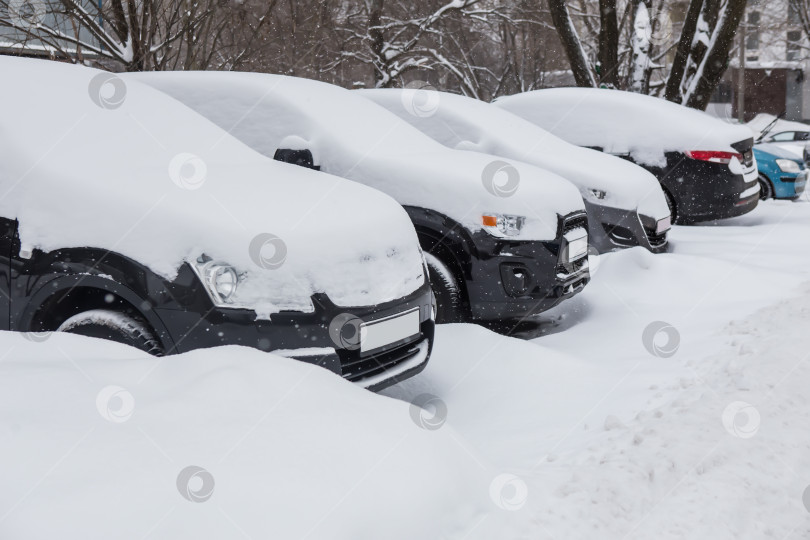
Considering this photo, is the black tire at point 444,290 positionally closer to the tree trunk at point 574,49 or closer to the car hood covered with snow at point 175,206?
the car hood covered with snow at point 175,206

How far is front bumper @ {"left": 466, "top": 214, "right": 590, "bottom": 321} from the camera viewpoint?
4.95 m

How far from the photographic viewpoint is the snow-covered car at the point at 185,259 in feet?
10.8

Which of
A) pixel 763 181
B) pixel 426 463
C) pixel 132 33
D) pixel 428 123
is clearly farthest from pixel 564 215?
pixel 763 181

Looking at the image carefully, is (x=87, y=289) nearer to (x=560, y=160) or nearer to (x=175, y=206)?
(x=175, y=206)

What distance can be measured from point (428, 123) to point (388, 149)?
1.38 metres

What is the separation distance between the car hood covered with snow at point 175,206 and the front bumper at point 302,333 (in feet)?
0.19

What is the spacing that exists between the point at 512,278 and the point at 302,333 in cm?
199

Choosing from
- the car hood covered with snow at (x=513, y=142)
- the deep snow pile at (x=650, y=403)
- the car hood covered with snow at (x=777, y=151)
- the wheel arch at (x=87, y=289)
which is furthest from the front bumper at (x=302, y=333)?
the car hood covered with snow at (x=777, y=151)

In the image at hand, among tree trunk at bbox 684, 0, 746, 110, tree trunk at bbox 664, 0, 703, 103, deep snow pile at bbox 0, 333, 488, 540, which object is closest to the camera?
deep snow pile at bbox 0, 333, 488, 540

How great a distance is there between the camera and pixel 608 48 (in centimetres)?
1452

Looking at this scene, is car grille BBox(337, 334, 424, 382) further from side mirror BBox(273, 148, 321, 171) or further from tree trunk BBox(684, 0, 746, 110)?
tree trunk BBox(684, 0, 746, 110)

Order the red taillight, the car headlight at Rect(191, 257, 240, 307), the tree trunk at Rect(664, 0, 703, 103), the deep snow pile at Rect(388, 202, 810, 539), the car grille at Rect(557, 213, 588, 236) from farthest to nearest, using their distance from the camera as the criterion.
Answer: the tree trunk at Rect(664, 0, 703, 103)
the red taillight
the car grille at Rect(557, 213, 588, 236)
the car headlight at Rect(191, 257, 240, 307)
the deep snow pile at Rect(388, 202, 810, 539)

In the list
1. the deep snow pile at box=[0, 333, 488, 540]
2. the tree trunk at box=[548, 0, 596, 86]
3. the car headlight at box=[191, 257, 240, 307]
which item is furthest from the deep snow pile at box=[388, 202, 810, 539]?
the tree trunk at box=[548, 0, 596, 86]

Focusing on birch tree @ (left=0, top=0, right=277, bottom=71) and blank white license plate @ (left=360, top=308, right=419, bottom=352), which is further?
birch tree @ (left=0, top=0, right=277, bottom=71)
